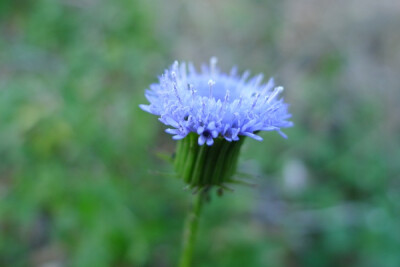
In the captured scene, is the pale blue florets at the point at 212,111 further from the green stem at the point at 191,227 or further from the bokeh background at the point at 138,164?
the bokeh background at the point at 138,164

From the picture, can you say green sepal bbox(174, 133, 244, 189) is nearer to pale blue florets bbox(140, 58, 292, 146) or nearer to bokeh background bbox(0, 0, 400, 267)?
pale blue florets bbox(140, 58, 292, 146)

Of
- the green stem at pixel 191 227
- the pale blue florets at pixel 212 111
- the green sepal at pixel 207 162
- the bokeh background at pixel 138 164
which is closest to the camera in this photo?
the pale blue florets at pixel 212 111

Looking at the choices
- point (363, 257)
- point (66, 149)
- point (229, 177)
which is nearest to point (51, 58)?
point (66, 149)

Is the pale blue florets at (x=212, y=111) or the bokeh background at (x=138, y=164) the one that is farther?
Answer: the bokeh background at (x=138, y=164)

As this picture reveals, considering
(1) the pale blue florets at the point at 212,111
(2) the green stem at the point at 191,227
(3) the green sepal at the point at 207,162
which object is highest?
(1) the pale blue florets at the point at 212,111

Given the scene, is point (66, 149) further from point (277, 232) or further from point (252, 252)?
point (277, 232)

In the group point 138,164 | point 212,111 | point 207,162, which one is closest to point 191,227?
point 207,162

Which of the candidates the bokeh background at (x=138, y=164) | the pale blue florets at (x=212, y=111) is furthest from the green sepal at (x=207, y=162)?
the bokeh background at (x=138, y=164)

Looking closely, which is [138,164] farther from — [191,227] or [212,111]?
[212,111]

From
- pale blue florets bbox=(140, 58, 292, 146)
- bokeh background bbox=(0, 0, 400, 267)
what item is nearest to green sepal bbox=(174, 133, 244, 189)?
pale blue florets bbox=(140, 58, 292, 146)
